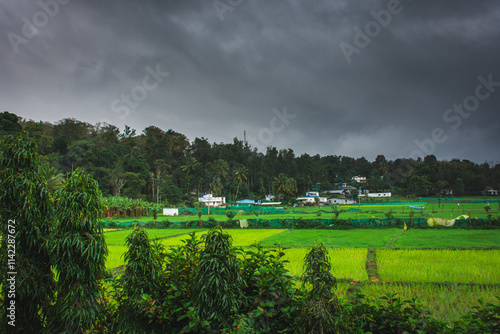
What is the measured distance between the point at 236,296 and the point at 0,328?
3.48 meters

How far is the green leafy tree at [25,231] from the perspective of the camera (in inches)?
168

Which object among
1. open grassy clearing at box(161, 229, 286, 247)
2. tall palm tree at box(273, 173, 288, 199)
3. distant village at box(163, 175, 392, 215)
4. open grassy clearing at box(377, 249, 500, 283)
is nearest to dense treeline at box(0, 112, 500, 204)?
tall palm tree at box(273, 173, 288, 199)

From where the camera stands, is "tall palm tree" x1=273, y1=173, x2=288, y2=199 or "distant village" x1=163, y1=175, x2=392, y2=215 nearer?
"distant village" x1=163, y1=175, x2=392, y2=215

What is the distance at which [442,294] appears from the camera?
7949 millimetres

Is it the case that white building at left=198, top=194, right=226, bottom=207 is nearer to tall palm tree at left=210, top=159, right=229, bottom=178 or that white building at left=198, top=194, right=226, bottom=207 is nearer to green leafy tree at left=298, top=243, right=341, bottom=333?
tall palm tree at left=210, top=159, right=229, bottom=178

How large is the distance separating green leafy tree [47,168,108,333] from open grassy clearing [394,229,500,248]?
16.0 m

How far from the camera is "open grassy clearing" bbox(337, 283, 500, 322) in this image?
6868 mm

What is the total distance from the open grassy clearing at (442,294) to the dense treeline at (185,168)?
171 feet

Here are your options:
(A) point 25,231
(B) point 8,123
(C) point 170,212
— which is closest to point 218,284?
(A) point 25,231

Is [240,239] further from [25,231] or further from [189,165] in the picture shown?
[189,165]

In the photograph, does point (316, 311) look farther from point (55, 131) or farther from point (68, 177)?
point (55, 131)

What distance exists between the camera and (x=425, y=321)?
12.1ft

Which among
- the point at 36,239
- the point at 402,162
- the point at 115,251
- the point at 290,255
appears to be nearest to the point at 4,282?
the point at 36,239

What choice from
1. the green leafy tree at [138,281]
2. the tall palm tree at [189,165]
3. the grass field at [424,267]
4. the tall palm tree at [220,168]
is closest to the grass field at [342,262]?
the grass field at [424,267]
